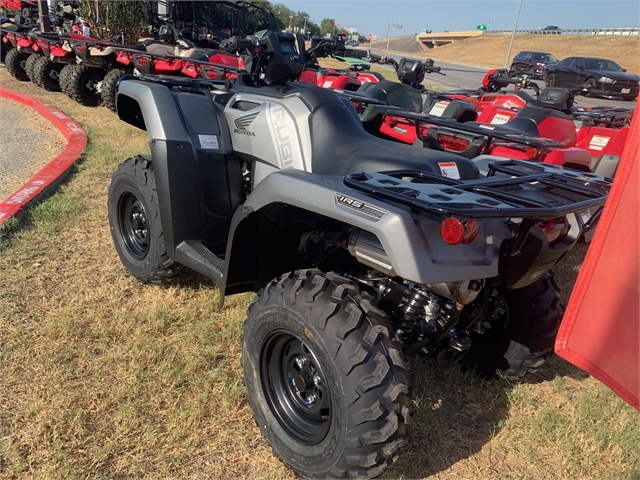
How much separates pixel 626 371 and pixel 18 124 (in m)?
8.61

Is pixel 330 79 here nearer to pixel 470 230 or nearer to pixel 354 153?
pixel 354 153

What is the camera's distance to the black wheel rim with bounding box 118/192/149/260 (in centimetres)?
350

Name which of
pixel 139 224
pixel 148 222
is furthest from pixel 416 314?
pixel 139 224

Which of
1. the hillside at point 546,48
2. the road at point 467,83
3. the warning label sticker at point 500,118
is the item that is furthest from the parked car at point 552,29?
the warning label sticker at point 500,118

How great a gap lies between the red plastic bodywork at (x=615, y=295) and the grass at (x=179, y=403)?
1.07 metres

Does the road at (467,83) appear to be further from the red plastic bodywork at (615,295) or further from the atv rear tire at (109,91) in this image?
the red plastic bodywork at (615,295)

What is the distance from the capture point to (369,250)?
6.26 ft

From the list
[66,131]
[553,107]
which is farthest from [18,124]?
[553,107]

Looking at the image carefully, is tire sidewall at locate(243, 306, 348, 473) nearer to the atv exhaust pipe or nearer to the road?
the atv exhaust pipe

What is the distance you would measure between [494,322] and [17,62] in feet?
43.5

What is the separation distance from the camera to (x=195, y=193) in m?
2.96

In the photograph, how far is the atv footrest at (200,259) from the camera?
276 cm

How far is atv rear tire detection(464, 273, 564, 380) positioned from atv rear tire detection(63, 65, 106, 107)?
350 inches

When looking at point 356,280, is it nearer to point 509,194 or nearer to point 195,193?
point 509,194
